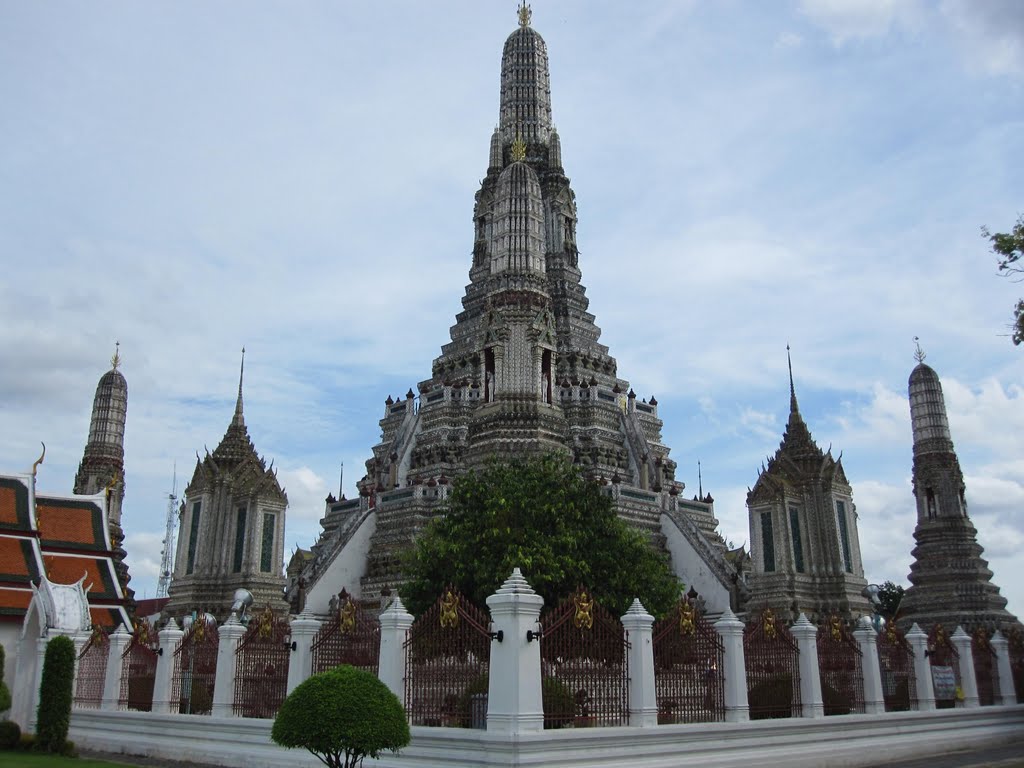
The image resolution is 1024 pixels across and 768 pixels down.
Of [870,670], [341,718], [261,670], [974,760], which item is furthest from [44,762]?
[974,760]

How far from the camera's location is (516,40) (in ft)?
180

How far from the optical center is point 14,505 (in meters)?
25.0

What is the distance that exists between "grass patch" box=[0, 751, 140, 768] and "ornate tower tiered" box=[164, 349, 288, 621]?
17.6 m

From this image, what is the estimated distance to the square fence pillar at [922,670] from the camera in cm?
1911

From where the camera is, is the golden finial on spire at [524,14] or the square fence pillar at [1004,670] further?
the golden finial on spire at [524,14]

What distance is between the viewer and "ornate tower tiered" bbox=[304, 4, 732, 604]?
114 ft

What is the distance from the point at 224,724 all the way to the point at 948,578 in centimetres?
2813

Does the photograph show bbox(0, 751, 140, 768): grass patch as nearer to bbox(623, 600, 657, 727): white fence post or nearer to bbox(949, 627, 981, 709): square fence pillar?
bbox(623, 600, 657, 727): white fence post

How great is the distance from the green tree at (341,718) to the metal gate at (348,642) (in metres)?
3.05

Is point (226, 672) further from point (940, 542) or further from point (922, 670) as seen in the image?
point (940, 542)

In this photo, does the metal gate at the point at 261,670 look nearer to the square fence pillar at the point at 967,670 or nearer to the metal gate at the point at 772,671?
the metal gate at the point at 772,671

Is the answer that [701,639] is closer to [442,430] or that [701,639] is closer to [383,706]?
[383,706]

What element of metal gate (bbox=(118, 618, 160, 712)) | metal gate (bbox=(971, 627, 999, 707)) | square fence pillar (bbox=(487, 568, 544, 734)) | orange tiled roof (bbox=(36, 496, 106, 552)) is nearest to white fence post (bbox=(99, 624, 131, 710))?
metal gate (bbox=(118, 618, 160, 712))

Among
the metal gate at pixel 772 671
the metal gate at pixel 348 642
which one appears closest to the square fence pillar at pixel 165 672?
the metal gate at pixel 348 642
